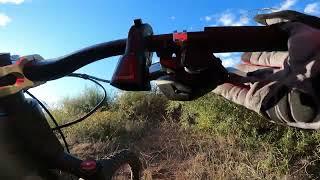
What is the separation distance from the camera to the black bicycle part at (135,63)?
43.8 inches

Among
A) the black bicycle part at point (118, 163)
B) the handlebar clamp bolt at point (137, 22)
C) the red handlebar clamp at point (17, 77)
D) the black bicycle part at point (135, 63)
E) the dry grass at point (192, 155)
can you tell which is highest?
the handlebar clamp bolt at point (137, 22)

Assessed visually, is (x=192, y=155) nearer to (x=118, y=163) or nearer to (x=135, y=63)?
(x=118, y=163)

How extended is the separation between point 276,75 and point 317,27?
0.43 feet

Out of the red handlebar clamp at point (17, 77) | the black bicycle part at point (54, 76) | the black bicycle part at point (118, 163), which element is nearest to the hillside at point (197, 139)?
the black bicycle part at point (118, 163)

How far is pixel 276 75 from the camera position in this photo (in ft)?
4.05

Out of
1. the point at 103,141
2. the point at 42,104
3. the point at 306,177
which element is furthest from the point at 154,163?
the point at 42,104

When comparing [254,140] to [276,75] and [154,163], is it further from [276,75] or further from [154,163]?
[276,75]

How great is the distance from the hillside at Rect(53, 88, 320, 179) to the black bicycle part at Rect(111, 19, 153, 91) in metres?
4.19

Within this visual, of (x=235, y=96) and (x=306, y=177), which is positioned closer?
(x=235, y=96)

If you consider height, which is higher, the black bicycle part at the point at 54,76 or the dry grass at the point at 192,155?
the black bicycle part at the point at 54,76

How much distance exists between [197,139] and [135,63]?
556 centimetres

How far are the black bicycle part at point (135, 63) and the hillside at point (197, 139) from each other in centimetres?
419

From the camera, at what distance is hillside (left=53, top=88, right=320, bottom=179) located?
5391 mm

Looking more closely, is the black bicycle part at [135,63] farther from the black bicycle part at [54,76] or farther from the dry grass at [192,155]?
the dry grass at [192,155]
